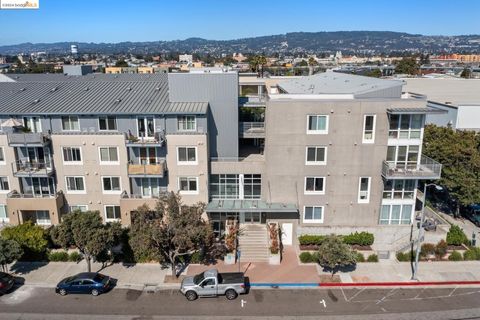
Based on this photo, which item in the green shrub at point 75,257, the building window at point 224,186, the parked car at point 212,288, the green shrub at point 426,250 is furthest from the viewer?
the building window at point 224,186

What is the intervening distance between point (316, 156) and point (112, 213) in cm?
1919

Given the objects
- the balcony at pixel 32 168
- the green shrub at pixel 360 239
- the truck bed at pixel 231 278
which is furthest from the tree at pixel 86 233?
the green shrub at pixel 360 239

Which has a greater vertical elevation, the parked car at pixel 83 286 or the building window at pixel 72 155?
the building window at pixel 72 155

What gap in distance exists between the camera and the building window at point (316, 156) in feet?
108

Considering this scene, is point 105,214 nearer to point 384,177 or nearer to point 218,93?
point 218,93

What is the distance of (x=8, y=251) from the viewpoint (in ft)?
94.2

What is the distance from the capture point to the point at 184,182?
34.1 meters

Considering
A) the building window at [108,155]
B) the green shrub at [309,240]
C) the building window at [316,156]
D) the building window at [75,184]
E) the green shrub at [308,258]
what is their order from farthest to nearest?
the building window at [75,184] < the building window at [108,155] < the green shrub at [309,240] < the building window at [316,156] < the green shrub at [308,258]

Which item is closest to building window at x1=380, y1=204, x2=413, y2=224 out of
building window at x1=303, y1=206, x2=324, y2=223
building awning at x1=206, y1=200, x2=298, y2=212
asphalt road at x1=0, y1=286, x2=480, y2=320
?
building window at x1=303, y1=206, x2=324, y2=223

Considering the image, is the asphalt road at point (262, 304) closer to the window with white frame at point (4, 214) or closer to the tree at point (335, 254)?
the tree at point (335, 254)

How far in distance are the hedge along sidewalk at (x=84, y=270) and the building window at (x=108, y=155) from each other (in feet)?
A: 28.6

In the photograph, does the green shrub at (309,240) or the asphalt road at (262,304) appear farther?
the green shrub at (309,240)

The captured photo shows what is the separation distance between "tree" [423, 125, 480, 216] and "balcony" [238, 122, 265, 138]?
18799 mm

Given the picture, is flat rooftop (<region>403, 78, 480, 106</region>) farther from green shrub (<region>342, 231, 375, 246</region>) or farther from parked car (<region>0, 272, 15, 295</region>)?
parked car (<region>0, 272, 15, 295</region>)
